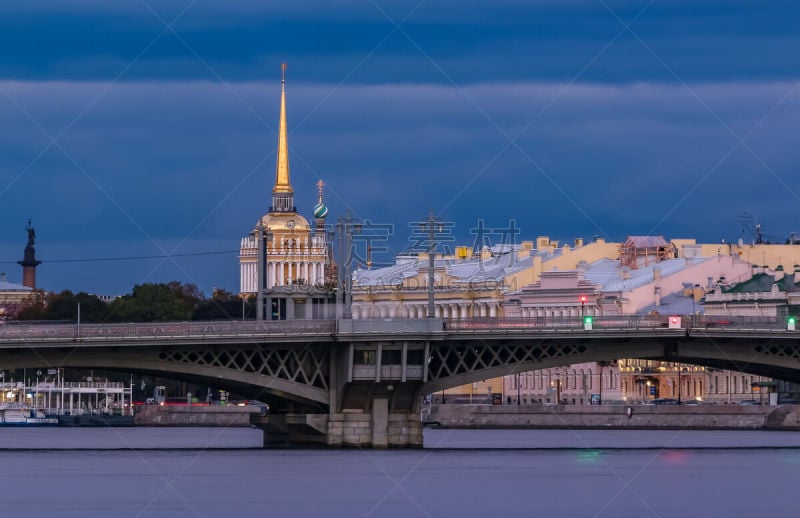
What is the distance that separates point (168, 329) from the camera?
102 metres

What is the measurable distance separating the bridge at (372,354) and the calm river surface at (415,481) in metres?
2.34

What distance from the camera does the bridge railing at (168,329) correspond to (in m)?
99.6

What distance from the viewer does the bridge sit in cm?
10169

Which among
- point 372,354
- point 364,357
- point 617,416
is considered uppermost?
point 617,416

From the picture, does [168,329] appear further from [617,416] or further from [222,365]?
[617,416]

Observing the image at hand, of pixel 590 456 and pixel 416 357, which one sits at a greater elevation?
pixel 416 357

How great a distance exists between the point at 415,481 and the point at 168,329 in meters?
19.0

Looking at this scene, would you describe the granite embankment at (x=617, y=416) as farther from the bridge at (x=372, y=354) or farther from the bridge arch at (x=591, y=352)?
the bridge at (x=372, y=354)

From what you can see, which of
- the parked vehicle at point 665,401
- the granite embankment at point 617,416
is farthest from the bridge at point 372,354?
the parked vehicle at point 665,401

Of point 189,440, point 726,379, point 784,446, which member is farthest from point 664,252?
point 784,446

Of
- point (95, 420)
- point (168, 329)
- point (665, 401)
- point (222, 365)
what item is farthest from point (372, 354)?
point (95, 420)

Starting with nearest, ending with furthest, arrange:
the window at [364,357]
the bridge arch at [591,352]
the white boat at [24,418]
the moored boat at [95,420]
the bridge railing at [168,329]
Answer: the bridge railing at [168,329]
the window at [364,357]
the bridge arch at [591,352]
the moored boat at [95,420]
the white boat at [24,418]

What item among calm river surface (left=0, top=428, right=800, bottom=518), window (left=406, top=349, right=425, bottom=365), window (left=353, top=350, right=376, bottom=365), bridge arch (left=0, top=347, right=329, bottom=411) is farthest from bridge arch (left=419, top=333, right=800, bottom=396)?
bridge arch (left=0, top=347, right=329, bottom=411)

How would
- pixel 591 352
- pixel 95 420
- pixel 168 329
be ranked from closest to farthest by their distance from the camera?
pixel 168 329
pixel 591 352
pixel 95 420
